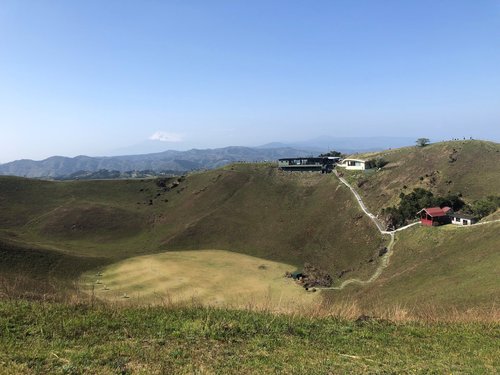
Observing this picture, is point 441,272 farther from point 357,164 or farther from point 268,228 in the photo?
point 357,164

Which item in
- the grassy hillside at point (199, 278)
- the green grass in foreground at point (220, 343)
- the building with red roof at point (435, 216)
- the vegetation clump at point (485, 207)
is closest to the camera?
the green grass in foreground at point (220, 343)

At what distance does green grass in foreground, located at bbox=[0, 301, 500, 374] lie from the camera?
998 cm

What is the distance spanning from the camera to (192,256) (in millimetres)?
75812

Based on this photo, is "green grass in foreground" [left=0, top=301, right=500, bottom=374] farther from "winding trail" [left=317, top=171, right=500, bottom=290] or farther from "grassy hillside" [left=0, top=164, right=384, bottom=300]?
"grassy hillside" [left=0, top=164, right=384, bottom=300]

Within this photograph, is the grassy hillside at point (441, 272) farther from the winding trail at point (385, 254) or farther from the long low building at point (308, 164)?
the long low building at point (308, 164)

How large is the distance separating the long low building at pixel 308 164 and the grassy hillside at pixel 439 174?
50.1ft

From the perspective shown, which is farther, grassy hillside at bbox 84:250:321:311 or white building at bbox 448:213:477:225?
white building at bbox 448:213:477:225

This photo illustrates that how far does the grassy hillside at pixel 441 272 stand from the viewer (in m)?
32.3

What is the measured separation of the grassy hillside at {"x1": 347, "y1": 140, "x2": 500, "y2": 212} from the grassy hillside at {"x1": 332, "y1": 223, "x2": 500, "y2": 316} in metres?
20.4

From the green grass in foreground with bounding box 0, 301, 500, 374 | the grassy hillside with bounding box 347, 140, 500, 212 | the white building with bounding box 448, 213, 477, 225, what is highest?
the grassy hillside with bounding box 347, 140, 500, 212

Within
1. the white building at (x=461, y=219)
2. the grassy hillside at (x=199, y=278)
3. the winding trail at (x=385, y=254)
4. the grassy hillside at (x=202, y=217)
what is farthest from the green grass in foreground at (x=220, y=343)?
the white building at (x=461, y=219)

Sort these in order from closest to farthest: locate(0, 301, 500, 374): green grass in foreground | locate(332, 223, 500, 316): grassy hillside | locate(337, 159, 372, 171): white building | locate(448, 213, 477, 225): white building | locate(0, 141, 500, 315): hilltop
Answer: locate(0, 301, 500, 374): green grass in foreground < locate(332, 223, 500, 316): grassy hillside < locate(0, 141, 500, 315): hilltop < locate(448, 213, 477, 225): white building < locate(337, 159, 372, 171): white building

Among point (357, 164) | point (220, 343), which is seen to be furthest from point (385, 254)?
point (220, 343)

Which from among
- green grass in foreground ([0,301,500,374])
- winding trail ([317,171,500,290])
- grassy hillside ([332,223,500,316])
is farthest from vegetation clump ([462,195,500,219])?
green grass in foreground ([0,301,500,374])
